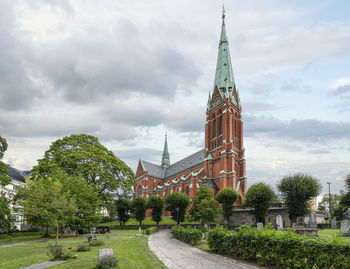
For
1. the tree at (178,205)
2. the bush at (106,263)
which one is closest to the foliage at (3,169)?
the bush at (106,263)

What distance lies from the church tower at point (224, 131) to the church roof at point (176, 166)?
A: 10.8 m

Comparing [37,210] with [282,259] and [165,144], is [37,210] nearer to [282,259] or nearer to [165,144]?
[282,259]

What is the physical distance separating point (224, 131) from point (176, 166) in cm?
3407

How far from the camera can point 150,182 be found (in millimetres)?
96188

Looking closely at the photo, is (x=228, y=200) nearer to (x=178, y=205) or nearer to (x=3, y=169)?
(x=178, y=205)

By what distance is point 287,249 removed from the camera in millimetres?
12492

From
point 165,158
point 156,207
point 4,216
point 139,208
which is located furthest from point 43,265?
point 165,158

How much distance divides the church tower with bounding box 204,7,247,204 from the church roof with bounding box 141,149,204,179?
10836 millimetres

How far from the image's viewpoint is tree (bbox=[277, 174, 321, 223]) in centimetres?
4034

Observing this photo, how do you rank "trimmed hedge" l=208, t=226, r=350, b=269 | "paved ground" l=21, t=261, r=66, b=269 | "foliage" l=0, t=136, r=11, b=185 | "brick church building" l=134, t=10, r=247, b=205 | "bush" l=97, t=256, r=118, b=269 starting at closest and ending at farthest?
"trimmed hedge" l=208, t=226, r=350, b=269, "bush" l=97, t=256, r=118, b=269, "paved ground" l=21, t=261, r=66, b=269, "foliage" l=0, t=136, r=11, b=185, "brick church building" l=134, t=10, r=247, b=205

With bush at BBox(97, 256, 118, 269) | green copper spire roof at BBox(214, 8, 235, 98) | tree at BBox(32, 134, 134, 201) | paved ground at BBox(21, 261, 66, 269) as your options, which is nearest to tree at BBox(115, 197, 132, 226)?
tree at BBox(32, 134, 134, 201)

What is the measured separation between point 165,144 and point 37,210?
9760 cm

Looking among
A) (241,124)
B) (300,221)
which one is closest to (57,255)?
(300,221)

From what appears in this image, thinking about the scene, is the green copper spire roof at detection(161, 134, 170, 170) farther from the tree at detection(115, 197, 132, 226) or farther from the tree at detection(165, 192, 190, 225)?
the tree at detection(165, 192, 190, 225)
